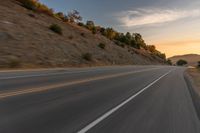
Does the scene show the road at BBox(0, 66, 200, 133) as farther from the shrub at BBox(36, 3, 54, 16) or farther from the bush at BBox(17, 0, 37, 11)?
the shrub at BBox(36, 3, 54, 16)

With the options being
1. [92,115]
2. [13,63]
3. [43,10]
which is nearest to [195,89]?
[92,115]

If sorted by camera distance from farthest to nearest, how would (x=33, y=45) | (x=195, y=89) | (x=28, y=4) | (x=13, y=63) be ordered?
(x=28, y=4), (x=33, y=45), (x=13, y=63), (x=195, y=89)

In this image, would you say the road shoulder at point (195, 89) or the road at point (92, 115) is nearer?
the road at point (92, 115)

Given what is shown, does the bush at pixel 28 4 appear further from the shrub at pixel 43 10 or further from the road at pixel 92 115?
the road at pixel 92 115

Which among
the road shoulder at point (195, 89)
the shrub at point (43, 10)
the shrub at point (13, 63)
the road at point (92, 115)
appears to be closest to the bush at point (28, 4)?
the shrub at point (43, 10)

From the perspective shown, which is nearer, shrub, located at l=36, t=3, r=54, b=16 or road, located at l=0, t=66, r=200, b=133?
road, located at l=0, t=66, r=200, b=133

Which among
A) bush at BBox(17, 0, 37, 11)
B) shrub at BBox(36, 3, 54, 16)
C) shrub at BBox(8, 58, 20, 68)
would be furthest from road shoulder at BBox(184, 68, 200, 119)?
shrub at BBox(36, 3, 54, 16)

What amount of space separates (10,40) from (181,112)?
1383 inches

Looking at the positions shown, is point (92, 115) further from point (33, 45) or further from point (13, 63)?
point (33, 45)

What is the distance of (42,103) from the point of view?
1111 centimetres

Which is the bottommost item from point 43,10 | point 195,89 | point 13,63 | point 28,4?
point 13,63

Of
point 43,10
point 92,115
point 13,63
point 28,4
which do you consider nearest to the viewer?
point 92,115

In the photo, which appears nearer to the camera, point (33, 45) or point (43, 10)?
point (33, 45)

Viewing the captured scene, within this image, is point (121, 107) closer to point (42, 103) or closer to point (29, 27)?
point (42, 103)
